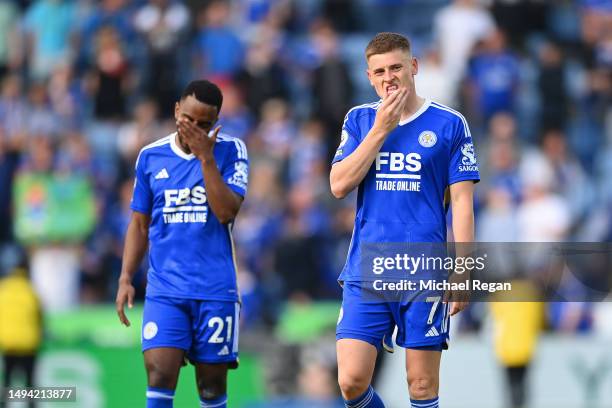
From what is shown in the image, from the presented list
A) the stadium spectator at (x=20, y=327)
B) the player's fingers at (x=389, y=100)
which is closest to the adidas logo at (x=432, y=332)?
the player's fingers at (x=389, y=100)

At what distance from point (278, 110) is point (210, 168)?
1027cm

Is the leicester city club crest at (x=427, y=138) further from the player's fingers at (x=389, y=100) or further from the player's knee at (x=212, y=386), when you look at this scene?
the player's knee at (x=212, y=386)

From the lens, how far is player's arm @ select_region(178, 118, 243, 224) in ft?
29.0

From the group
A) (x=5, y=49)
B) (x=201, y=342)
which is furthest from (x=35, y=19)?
(x=201, y=342)

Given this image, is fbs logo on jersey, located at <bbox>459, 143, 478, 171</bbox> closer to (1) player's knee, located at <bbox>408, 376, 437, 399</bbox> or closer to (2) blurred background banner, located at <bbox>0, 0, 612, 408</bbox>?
(1) player's knee, located at <bbox>408, 376, 437, 399</bbox>

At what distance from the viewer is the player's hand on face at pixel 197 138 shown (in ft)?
29.0

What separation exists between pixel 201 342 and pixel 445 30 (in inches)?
469

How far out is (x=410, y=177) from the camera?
27.0 ft

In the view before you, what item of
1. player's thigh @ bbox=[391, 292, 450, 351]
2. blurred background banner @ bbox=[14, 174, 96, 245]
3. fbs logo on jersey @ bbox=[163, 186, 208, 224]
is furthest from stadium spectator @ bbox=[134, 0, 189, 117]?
player's thigh @ bbox=[391, 292, 450, 351]

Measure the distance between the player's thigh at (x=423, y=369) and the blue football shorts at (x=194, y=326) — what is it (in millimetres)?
1533

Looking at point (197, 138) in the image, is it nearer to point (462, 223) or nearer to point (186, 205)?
point (186, 205)

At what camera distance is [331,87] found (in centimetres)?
1928

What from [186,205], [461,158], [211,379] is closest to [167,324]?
[211,379]

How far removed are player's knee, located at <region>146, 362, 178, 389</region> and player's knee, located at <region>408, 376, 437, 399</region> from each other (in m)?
1.74
